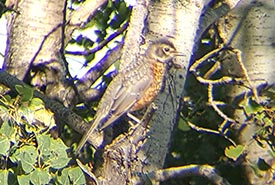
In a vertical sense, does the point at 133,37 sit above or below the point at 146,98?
above

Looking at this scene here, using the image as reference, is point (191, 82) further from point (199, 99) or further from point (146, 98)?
point (146, 98)

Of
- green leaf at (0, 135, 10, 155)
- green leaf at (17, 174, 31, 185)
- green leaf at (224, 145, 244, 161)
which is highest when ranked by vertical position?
green leaf at (0, 135, 10, 155)

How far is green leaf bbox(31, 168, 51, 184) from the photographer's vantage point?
315 cm

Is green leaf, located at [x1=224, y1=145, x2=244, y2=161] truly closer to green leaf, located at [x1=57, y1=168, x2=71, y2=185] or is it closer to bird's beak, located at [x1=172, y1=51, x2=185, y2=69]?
bird's beak, located at [x1=172, y1=51, x2=185, y2=69]

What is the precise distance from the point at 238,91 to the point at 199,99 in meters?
0.27

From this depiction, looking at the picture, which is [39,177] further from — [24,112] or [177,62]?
[177,62]

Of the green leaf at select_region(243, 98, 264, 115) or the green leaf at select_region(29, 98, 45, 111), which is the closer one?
the green leaf at select_region(29, 98, 45, 111)

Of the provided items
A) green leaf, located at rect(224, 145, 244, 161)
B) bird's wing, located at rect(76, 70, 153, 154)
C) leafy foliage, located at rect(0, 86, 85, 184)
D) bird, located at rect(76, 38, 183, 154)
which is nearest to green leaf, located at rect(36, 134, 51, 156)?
leafy foliage, located at rect(0, 86, 85, 184)

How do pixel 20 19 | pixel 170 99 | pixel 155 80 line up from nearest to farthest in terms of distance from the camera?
pixel 170 99 < pixel 155 80 < pixel 20 19

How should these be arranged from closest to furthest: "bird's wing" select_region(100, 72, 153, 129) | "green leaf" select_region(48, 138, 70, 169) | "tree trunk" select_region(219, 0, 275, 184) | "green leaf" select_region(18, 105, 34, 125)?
1. "green leaf" select_region(48, 138, 70, 169)
2. "green leaf" select_region(18, 105, 34, 125)
3. "bird's wing" select_region(100, 72, 153, 129)
4. "tree trunk" select_region(219, 0, 275, 184)

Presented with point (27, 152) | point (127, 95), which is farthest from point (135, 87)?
point (27, 152)

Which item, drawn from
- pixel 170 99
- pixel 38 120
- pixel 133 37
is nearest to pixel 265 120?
pixel 170 99

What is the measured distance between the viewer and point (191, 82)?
4754 millimetres

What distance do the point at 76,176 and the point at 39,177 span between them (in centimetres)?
17
